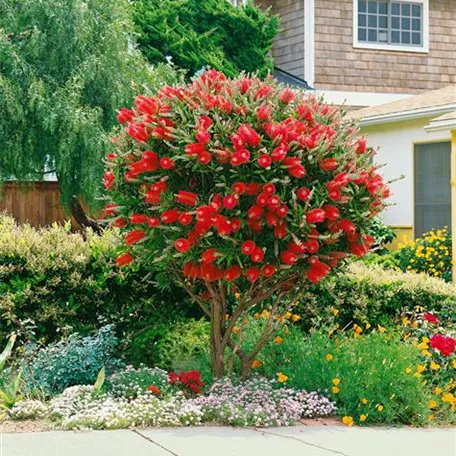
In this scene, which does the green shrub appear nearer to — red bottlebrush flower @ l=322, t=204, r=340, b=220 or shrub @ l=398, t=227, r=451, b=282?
red bottlebrush flower @ l=322, t=204, r=340, b=220

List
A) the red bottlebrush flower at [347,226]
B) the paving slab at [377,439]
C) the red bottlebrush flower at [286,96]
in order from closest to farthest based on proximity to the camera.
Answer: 1. the paving slab at [377,439]
2. the red bottlebrush flower at [347,226]
3. the red bottlebrush flower at [286,96]

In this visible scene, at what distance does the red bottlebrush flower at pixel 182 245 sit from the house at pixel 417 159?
1070 cm

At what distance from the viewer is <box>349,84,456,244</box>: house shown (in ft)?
60.4

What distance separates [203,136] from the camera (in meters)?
7.67

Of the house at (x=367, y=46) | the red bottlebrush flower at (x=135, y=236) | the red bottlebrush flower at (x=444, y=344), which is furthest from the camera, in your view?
the house at (x=367, y=46)

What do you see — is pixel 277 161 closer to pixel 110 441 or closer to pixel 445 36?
pixel 110 441

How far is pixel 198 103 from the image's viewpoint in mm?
8172

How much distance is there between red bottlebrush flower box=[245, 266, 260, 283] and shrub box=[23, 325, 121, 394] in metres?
1.59

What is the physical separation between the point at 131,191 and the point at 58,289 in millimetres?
1518

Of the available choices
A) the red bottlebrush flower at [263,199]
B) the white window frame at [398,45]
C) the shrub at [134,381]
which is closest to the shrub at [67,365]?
the shrub at [134,381]

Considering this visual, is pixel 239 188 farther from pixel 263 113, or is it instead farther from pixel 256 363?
pixel 256 363

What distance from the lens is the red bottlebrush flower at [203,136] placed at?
302 inches

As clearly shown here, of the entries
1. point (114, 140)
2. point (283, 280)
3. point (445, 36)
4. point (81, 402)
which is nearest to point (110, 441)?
point (81, 402)

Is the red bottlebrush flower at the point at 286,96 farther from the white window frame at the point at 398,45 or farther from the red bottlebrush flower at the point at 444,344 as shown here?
the white window frame at the point at 398,45
